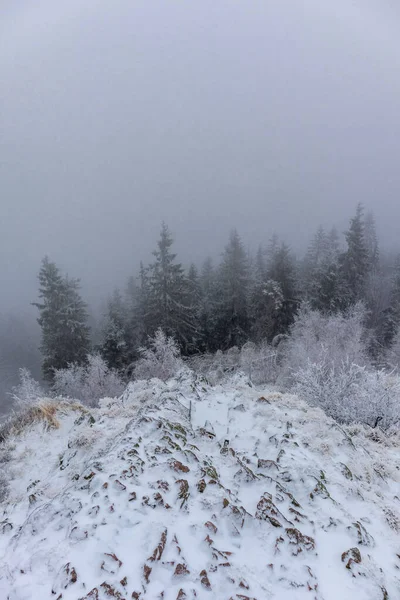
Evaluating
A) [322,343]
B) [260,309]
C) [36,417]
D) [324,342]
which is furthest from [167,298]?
[36,417]

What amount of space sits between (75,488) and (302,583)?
10.6ft

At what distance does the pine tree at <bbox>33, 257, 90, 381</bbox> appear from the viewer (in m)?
27.2

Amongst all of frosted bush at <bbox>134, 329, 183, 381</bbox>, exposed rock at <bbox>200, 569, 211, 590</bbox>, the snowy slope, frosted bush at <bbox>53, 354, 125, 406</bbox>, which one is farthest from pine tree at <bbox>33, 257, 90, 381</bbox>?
exposed rock at <bbox>200, 569, 211, 590</bbox>

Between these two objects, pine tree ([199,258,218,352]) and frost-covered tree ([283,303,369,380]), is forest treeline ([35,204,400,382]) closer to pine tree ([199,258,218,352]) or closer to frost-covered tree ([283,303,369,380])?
pine tree ([199,258,218,352])

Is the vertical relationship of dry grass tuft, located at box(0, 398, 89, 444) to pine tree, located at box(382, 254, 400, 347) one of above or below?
above

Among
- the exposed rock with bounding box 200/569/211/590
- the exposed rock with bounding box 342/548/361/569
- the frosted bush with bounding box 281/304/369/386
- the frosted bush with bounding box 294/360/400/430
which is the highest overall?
the exposed rock with bounding box 200/569/211/590

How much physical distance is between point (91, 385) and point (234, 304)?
17641 millimetres

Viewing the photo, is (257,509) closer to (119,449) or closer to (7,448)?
(119,449)

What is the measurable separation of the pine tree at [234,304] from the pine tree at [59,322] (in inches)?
551

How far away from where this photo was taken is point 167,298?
100ft

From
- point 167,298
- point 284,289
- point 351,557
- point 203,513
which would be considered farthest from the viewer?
point 284,289

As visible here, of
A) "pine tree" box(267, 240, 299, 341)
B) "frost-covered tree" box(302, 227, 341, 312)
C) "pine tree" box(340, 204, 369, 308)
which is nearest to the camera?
"frost-covered tree" box(302, 227, 341, 312)

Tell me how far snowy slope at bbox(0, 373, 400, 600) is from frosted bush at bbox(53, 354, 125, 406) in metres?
14.1

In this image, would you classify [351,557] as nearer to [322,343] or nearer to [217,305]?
[322,343]
